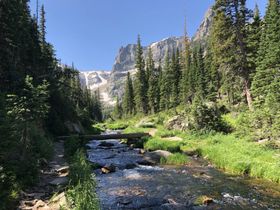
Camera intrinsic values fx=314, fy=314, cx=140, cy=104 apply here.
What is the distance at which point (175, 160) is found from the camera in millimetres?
20984

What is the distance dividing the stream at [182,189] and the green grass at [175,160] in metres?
1.21

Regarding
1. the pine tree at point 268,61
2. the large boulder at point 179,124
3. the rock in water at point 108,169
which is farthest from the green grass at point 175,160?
the large boulder at point 179,124

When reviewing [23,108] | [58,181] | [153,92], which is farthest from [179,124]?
[153,92]

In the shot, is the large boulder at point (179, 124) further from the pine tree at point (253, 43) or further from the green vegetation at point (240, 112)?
the pine tree at point (253, 43)

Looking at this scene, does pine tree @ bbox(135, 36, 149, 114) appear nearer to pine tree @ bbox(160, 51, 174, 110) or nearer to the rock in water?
pine tree @ bbox(160, 51, 174, 110)

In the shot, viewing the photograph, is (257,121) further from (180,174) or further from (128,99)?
(128,99)

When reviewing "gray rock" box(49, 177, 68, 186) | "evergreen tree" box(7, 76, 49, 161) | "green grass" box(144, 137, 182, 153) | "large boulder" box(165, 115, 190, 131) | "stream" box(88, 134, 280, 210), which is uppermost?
"evergreen tree" box(7, 76, 49, 161)

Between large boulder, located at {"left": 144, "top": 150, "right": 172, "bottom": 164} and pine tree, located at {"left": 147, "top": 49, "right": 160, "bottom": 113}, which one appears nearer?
large boulder, located at {"left": 144, "top": 150, "right": 172, "bottom": 164}

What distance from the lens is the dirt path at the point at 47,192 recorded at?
10.3m

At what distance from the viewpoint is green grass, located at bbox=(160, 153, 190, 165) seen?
68.0ft

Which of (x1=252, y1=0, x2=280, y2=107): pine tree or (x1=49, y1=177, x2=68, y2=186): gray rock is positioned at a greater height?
(x1=252, y1=0, x2=280, y2=107): pine tree

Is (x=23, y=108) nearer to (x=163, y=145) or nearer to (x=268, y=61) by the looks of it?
(x=163, y=145)

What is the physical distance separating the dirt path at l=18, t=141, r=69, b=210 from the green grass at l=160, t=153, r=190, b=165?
7349mm

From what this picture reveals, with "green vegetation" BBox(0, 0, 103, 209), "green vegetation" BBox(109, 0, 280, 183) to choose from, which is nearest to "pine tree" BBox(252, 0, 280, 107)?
"green vegetation" BBox(109, 0, 280, 183)
